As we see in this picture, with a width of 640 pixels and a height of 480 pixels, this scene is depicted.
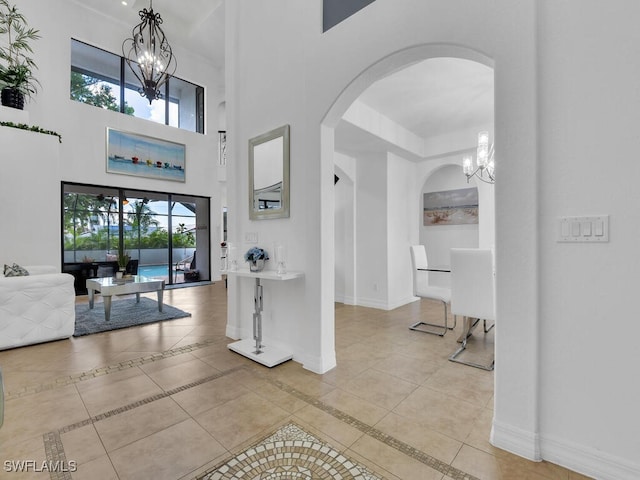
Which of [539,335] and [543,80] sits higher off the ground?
[543,80]

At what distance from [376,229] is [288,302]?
2.67m

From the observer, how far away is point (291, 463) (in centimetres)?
151

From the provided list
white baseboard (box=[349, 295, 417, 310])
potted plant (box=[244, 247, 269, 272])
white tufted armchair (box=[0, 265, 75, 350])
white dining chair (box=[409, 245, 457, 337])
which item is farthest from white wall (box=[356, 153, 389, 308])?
white tufted armchair (box=[0, 265, 75, 350])

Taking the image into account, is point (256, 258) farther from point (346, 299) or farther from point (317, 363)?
point (346, 299)

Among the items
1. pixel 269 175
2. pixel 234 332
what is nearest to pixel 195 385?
pixel 234 332

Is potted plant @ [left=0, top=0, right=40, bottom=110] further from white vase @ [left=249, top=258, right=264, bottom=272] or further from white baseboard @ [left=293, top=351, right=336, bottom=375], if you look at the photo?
white baseboard @ [left=293, top=351, right=336, bottom=375]

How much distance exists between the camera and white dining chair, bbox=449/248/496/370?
2.88m

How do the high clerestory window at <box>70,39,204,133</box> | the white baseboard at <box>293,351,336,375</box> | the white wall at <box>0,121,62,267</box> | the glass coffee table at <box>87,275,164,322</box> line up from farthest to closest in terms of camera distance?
the high clerestory window at <box>70,39,204,133</box>, the white wall at <box>0,121,62,267</box>, the glass coffee table at <box>87,275,164,322</box>, the white baseboard at <box>293,351,336,375</box>

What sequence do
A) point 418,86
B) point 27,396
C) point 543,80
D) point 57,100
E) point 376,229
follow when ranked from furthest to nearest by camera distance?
point 57,100, point 376,229, point 418,86, point 27,396, point 543,80

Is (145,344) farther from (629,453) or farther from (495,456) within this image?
(629,453)

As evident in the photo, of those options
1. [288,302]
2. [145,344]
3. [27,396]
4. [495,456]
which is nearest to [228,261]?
[288,302]

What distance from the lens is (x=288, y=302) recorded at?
2.90m

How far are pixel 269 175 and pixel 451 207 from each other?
14.7 ft

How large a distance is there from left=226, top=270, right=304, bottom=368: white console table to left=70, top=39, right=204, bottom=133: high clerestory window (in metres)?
4.96
